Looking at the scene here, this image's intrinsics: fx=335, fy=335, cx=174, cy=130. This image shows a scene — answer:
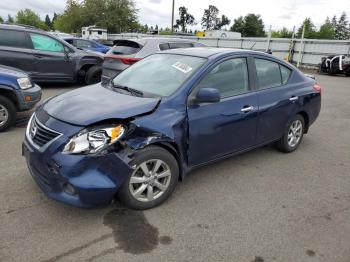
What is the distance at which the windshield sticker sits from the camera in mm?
3891

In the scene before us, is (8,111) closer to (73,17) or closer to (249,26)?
(73,17)

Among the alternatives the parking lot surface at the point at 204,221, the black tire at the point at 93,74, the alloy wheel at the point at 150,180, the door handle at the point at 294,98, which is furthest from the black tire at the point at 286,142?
the black tire at the point at 93,74

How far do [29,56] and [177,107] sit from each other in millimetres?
6650

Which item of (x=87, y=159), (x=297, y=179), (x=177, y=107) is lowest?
(x=297, y=179)

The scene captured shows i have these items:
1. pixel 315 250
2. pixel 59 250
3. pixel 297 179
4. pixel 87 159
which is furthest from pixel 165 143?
pixel 297 179

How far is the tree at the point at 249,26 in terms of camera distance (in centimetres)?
7344

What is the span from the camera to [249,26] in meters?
74.3

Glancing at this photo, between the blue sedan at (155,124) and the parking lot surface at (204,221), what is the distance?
29 centimetres

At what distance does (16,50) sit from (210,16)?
111142 millimetres

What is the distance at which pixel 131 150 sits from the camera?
3125mm

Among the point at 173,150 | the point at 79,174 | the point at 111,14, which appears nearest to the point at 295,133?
the point at 173,150

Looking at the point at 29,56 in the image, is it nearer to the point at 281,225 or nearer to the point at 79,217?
the point at 79,217

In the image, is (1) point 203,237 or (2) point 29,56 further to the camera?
(2) point 29,56

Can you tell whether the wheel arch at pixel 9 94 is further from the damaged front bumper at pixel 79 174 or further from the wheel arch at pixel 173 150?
the wheel arch at pixel 173 150
